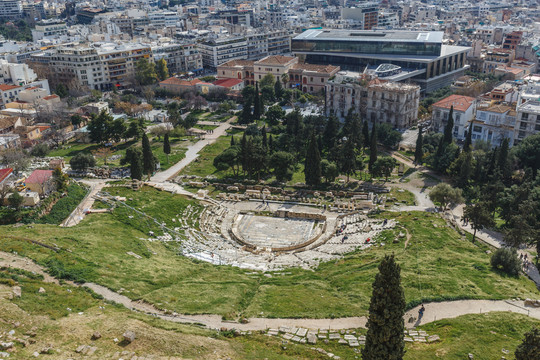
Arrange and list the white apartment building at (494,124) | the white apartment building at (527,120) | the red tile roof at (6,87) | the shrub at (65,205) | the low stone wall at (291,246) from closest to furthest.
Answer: the shrub at (65,205) < the low stone wall at (291,246) < the white apartment building at (527,120) < the white apartment building at (494,124) < the red tile roof at (6,87)

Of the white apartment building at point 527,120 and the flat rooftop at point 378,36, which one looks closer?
the white apartment building at point 527,120

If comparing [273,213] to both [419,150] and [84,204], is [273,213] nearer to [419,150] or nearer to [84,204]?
[84,204]

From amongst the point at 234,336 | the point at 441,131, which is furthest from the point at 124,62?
the point at 234,336

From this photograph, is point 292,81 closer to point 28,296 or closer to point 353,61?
point 353,61

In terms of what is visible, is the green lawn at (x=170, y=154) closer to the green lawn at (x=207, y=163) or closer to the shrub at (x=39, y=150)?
the green lawn at (x=207, y=163)

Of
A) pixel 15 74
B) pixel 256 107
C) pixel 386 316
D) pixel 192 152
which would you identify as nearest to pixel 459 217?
pixel 386 316

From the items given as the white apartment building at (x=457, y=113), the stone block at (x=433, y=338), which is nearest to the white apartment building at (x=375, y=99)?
the white apartment building at (x=457, y=113)

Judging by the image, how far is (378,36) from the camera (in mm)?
130250

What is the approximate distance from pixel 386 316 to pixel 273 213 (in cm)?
3601

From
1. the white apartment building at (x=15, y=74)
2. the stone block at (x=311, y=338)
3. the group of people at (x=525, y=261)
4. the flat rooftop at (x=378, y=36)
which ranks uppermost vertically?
the flat rooftop at (x=378, y=36)

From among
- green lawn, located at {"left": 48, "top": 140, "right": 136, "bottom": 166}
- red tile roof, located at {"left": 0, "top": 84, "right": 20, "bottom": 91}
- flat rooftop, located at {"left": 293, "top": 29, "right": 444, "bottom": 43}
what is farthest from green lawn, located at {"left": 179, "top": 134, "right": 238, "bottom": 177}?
flat rooftop, located at {"left": 293, "top": 29, "right": 444, "bottom": 43}

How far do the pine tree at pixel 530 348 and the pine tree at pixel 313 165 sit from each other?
138 ft

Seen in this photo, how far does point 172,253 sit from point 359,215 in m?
24.1

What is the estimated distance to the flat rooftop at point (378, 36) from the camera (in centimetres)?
12388
